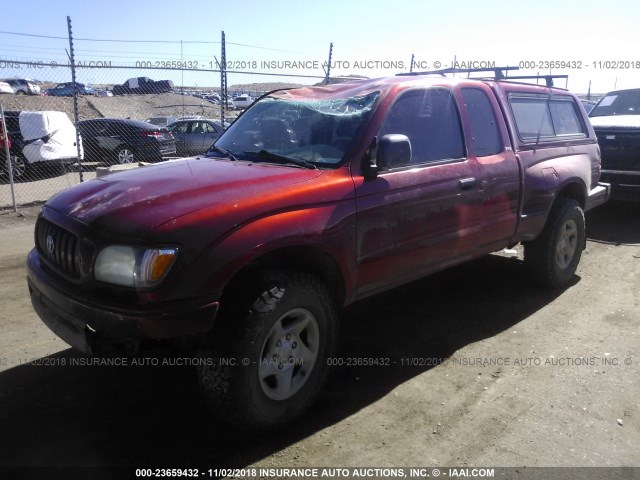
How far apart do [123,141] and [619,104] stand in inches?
443

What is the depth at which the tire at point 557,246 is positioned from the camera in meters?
5.14

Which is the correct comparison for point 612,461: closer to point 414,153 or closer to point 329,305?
point 329,305

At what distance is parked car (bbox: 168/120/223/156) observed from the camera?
15.2 meters

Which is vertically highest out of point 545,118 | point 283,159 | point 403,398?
point 545,118

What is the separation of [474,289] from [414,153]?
6.98ft

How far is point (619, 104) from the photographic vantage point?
1001 cm

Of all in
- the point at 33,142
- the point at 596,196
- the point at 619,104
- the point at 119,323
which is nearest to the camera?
the point at 119,323

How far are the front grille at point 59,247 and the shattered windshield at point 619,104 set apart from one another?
32.4 feet

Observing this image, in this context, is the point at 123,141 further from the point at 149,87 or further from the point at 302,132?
the point at 302,132

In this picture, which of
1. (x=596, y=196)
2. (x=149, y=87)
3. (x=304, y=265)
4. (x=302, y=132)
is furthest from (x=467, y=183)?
(x=149, y=87)

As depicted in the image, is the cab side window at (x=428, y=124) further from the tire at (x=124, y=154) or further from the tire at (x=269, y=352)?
the tire at (x=124, y=154)

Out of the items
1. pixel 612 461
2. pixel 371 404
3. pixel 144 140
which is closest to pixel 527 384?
pixel 612 461

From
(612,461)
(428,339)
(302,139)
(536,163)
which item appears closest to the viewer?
(612,461)

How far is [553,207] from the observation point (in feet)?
17.0
